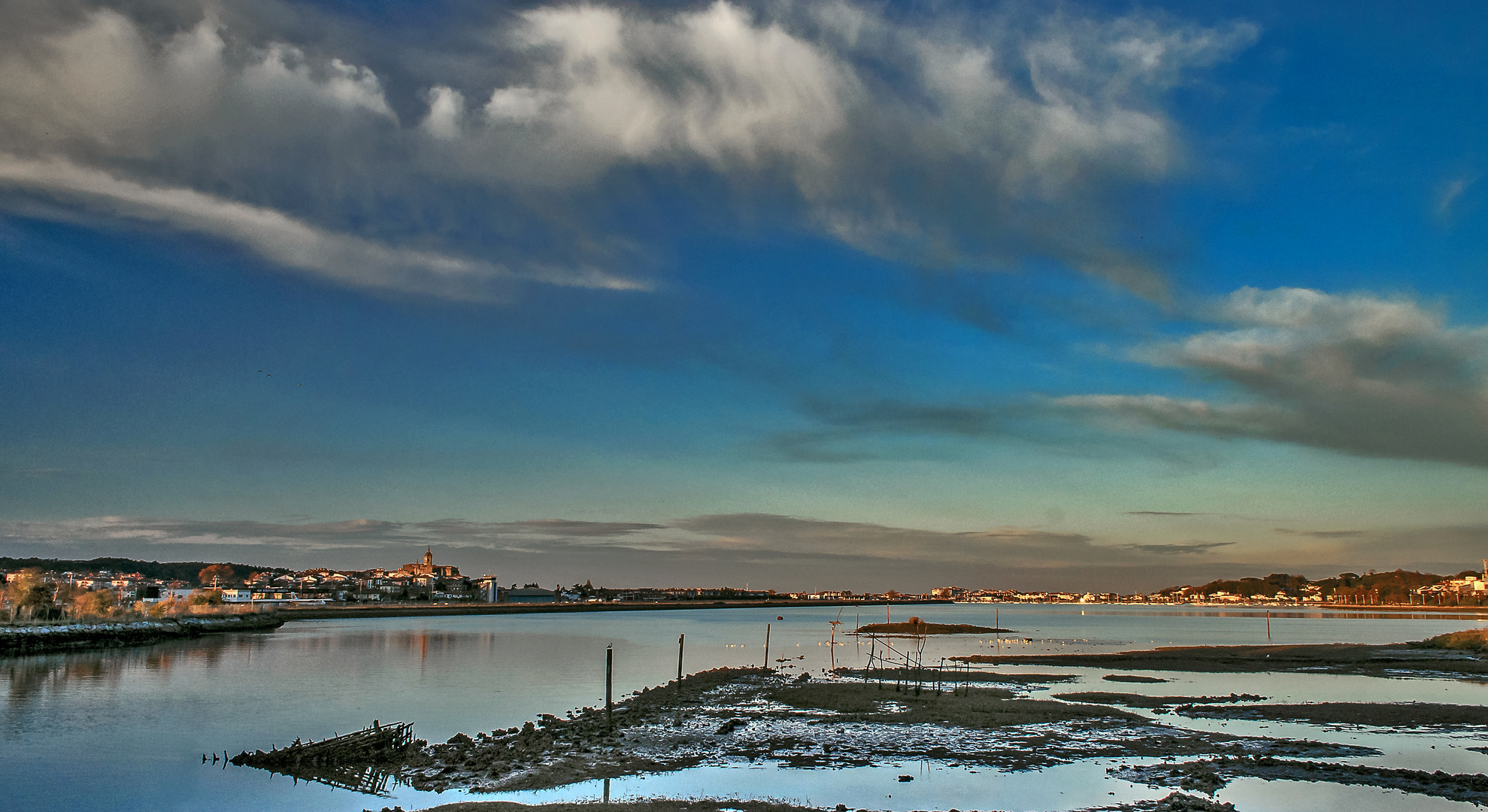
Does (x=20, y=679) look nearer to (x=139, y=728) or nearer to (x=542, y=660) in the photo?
(x=139, y=728)

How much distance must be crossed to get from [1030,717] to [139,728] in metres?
33.9

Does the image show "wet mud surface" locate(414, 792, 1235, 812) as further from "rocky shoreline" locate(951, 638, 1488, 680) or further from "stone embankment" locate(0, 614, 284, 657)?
"stone embankment" locate(0, 614, 284, 657)

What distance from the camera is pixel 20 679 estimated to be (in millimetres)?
48875

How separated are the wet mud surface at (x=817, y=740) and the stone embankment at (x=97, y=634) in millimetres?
56184

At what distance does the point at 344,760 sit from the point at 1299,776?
84.6 ft

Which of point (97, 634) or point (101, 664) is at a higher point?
point (101, 664)

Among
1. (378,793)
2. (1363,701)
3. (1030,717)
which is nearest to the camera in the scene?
(378,793)

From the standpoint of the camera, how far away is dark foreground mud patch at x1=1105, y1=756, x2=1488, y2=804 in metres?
20.5

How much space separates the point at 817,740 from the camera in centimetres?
2870

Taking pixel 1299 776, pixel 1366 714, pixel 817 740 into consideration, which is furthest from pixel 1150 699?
pixel 817 740

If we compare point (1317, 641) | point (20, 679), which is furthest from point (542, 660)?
point (1317, 641)

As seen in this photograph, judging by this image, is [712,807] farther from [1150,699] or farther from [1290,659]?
[1290,659]

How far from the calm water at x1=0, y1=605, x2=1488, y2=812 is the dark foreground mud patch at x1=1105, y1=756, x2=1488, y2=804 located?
68cm

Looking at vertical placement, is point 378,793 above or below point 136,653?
above
